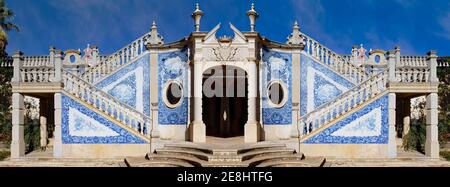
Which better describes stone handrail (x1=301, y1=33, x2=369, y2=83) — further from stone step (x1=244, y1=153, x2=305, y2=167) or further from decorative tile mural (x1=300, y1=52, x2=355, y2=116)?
stone step (x1=244, y1=153, x2=305, y2=167)

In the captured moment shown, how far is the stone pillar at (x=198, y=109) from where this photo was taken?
53.2 ft

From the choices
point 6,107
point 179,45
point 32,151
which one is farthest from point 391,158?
point 6,107

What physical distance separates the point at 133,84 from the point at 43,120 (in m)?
4.30

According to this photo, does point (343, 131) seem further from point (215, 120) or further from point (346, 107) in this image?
point (215, 120)

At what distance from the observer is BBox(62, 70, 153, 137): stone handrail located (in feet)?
52.8

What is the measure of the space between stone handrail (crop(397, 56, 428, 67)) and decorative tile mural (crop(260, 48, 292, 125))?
4579mm

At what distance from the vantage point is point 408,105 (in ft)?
64.7

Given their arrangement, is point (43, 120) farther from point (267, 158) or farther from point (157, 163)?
point (267, 158)

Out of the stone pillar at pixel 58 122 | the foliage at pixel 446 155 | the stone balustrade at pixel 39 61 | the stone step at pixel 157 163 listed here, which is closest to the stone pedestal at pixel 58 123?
the stone pillar at pixel 58 122

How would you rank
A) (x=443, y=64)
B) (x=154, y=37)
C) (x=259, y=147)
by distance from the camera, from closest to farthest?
(x=259, y=147) < (x=154, y=37) < (x=443, y=64)

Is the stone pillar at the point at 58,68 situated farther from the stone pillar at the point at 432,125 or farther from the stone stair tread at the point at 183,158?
the stone pillar at the point at 432,125

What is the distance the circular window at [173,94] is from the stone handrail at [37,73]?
4580 millimetres

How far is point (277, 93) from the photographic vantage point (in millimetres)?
18797

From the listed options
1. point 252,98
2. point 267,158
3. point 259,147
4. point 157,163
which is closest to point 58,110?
point 157,163
